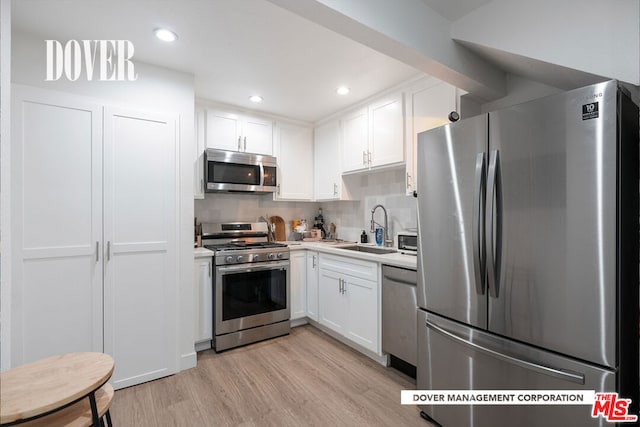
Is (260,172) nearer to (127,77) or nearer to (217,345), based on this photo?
(127,77)

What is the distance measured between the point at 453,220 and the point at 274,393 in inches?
68.0

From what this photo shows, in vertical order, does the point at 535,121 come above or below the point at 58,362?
above

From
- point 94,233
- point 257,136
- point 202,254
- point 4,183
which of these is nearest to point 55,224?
point 94,233

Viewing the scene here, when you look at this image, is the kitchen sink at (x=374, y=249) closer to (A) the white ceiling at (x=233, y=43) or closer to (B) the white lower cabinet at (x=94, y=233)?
(A) the white ceiling at (x=233, y=43)

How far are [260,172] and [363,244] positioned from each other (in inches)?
55.8

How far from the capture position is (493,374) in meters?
1.48

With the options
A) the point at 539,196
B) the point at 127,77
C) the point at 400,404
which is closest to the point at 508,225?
the point at 539,196

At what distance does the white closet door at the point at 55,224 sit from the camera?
184cm

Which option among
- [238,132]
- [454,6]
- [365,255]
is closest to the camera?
[454,6]

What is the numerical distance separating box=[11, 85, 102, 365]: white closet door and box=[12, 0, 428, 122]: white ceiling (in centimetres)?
52

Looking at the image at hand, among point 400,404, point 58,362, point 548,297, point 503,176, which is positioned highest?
point 503,176

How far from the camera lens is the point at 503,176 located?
145cm

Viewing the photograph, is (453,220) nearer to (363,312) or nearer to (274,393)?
(363,312)

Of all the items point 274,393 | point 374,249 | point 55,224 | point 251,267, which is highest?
point 55,224
